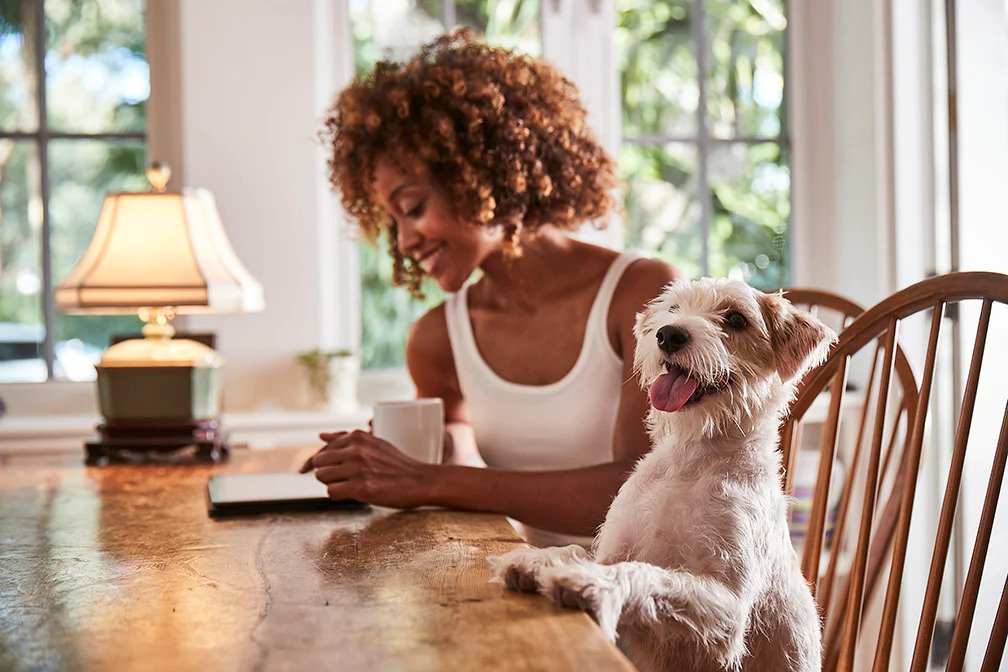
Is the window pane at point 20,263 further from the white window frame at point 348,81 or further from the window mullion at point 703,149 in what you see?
the window mullion at point 703,149

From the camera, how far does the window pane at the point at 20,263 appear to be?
9.08 ft

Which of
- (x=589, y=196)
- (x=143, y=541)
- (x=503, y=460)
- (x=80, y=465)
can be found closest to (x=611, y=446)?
(x=503, y=460)

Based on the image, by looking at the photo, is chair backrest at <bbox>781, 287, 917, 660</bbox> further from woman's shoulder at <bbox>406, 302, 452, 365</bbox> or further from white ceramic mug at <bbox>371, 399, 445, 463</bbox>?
woman's shoulder at <bbox>406, 302, 452, 365</bbox>

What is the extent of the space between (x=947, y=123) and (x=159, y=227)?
1.95 metres

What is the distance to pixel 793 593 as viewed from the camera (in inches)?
36.8

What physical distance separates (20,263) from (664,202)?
71.2 inches

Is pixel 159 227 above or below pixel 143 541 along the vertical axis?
above

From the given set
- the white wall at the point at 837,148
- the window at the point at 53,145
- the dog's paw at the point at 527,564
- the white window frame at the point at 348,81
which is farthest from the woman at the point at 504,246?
the white wall at the point at 837,148

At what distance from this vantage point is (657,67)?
10.0 feet

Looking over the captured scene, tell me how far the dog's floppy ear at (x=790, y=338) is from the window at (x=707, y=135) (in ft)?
6.87

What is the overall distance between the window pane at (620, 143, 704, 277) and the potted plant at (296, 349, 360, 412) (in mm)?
946

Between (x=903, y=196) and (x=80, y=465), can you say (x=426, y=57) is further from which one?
(x=903, y=196)

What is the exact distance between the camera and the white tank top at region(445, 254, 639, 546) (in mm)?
1554

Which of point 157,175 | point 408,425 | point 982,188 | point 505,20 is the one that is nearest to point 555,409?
point 408,425
